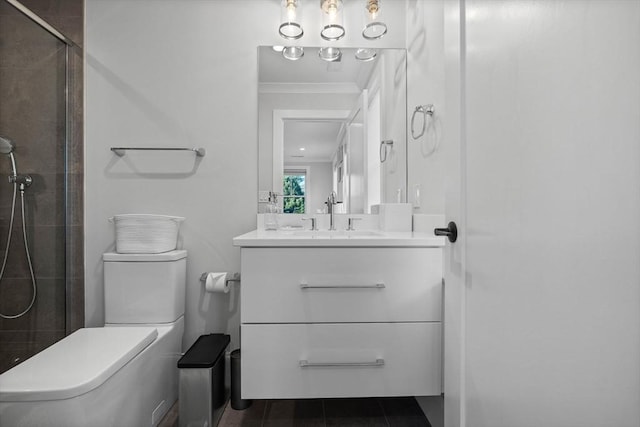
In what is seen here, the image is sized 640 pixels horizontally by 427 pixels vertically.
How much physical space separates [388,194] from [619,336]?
4.89ft

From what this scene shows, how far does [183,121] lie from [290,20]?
831 millimetres

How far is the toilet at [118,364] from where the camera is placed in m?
0.91

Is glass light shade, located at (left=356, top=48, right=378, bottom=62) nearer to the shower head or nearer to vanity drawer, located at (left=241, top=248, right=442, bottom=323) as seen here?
vanity drawer, located at (left=241, top=248, right=442, bottom=323)

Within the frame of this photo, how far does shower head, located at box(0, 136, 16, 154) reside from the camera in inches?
58.4

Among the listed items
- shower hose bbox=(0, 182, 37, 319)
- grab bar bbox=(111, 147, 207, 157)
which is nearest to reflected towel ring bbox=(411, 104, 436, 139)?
grab bar bbox=(111, 147, 207, 157)

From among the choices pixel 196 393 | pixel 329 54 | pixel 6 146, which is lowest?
pixel 196 393

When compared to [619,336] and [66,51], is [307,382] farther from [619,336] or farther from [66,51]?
[66,51]

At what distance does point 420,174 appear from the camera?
5.55 feet

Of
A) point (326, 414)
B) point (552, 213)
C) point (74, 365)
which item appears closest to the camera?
point (552, 213)

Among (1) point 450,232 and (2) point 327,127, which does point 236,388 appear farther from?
(2) point 327,127

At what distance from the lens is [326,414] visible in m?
1.50

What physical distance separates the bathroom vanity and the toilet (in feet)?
1.33

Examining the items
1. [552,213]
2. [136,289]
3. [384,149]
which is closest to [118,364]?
[136,289]

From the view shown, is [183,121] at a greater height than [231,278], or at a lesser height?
greater
